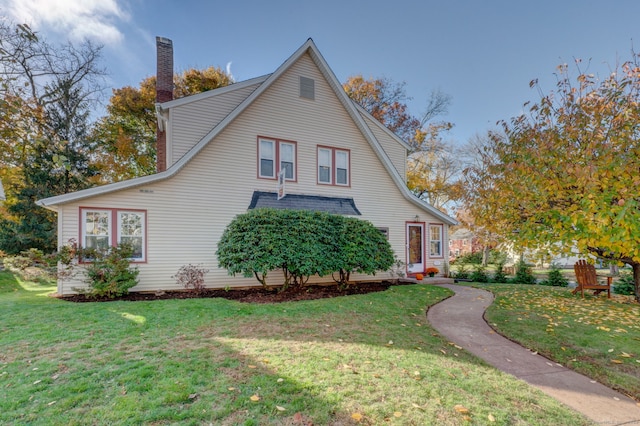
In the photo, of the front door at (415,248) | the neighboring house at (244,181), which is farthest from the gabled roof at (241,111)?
the front door at (415,248)

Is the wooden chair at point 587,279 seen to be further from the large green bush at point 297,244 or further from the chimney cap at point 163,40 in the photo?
the chimney cap at point 163,40

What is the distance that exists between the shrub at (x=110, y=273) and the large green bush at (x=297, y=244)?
8.13 ft

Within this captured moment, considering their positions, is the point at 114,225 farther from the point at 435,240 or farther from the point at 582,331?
the point at 435,240

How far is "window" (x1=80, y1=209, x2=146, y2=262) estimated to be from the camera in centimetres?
942

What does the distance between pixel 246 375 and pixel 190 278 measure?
23.7ft

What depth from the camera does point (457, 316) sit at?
7379 mm

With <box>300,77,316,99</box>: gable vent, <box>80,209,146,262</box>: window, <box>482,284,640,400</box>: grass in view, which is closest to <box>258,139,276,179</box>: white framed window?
<box>300,77,316,99</box>: gable vent

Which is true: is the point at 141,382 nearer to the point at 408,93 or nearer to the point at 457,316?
the point at 457,316

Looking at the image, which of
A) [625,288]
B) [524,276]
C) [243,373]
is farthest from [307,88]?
[625,288]

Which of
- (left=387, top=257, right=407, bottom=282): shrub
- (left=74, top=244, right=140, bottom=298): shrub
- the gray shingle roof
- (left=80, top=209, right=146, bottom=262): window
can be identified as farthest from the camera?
(left=387, top=257, right=407, bottom=282): shrub

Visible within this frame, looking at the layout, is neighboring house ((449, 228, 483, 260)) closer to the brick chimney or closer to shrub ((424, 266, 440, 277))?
shrub ((424, 266, 440, 277))

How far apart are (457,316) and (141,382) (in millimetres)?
6509

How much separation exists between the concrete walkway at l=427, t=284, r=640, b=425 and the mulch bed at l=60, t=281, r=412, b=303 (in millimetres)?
3302

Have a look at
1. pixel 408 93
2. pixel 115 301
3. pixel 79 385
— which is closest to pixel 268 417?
pixel 79 385
